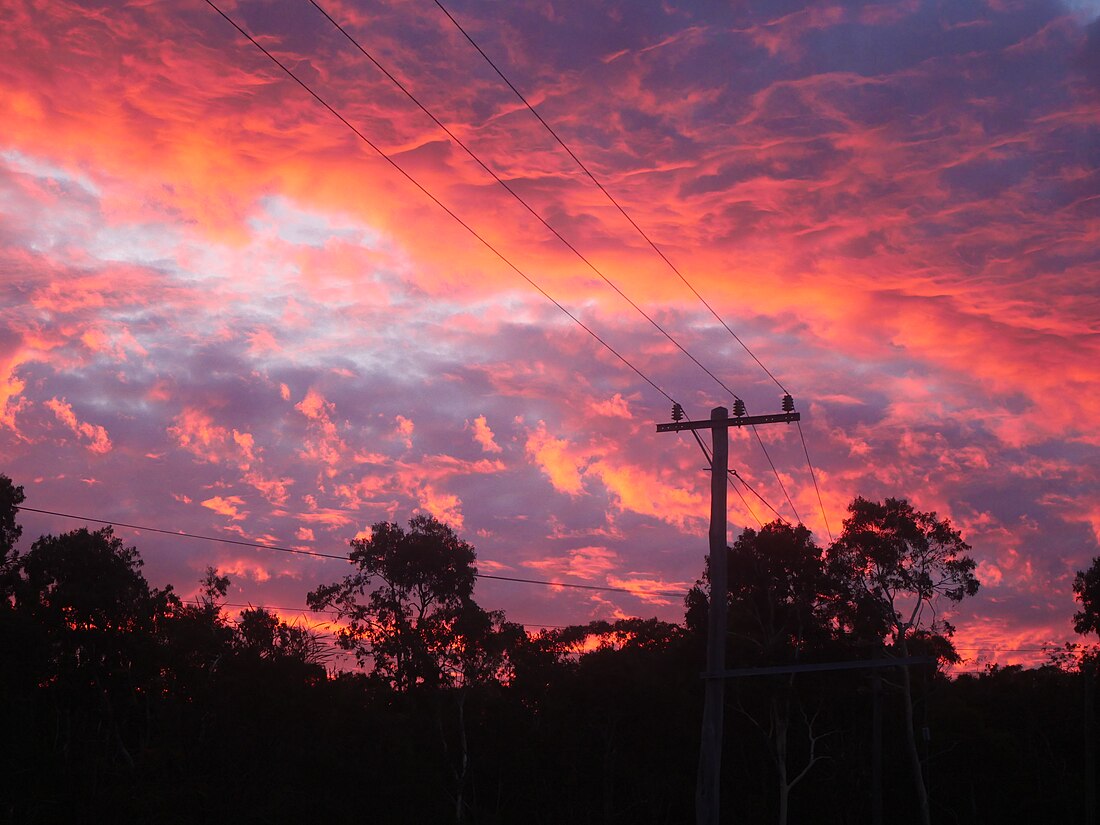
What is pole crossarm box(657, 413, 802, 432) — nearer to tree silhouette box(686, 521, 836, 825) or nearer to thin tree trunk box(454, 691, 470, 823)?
tree silhouette box(686, 521, 836, 825)

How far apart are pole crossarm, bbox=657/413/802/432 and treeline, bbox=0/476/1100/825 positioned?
22731 mm

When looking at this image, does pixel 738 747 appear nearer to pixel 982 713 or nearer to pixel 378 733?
pixel 982 713

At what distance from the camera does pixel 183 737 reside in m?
37.8

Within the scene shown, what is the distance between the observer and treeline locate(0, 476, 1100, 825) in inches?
1982

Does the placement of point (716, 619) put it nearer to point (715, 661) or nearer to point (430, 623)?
point (715, 661)

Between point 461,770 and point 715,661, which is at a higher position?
point 715,661

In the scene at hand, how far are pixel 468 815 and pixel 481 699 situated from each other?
6100mm

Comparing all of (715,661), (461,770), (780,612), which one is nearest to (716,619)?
(715,661)

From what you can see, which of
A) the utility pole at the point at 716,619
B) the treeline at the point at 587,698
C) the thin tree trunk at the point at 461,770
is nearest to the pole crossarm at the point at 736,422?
the utility pole at the point at 716,619

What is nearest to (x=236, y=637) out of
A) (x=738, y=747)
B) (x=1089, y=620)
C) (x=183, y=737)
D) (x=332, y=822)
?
(x=183, y=737)

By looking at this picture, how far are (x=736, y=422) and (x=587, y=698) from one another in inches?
1488

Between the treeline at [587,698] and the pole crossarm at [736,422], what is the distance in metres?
22.7

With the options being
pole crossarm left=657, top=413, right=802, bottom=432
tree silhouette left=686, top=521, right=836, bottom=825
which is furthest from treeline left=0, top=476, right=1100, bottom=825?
pole crossarm left=657, top=413, right=802, bottom=432

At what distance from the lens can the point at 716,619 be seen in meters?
24.3
